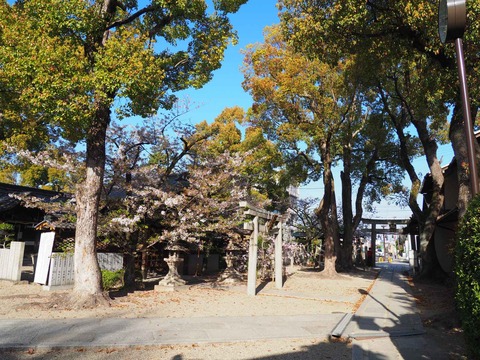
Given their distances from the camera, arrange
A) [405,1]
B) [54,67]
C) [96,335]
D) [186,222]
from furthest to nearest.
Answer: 1. [186,222]
2. [405,1]
3. [54,67]
4. [96,335]

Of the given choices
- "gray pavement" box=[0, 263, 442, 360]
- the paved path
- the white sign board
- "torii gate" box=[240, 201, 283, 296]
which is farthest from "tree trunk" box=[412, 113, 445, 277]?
the white sign board

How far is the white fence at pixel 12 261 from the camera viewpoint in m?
13.3

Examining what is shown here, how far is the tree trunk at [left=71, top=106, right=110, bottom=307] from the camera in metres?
9.26

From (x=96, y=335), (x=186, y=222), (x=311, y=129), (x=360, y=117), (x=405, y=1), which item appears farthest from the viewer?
(x=360, y=117)

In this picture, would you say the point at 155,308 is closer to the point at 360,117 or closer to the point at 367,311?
the point at 367,311

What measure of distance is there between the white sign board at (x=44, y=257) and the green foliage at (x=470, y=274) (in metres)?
11.4

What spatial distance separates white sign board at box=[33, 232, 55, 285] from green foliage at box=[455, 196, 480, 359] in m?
11.4

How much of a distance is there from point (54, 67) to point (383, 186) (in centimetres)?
2590

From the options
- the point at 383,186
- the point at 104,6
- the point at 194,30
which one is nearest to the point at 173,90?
the point at 194,30

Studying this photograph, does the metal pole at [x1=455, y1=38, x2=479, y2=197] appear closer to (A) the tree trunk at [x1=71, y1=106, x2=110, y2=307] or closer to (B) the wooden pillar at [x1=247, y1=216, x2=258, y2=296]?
(A) the tree trunk at [x1=71, y1=106, x2=110, y2=307]

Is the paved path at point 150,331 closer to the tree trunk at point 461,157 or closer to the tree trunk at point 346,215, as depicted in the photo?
the tree trunk at point 461,157

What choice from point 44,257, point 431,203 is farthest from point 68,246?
point 431,203

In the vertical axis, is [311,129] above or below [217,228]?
above

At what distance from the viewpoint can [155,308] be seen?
9.47 m
